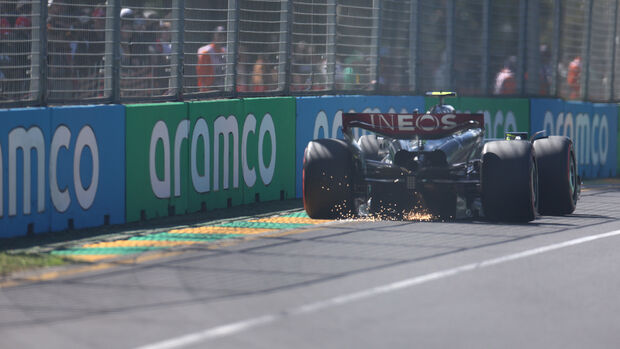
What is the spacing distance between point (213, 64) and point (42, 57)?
3.35 m

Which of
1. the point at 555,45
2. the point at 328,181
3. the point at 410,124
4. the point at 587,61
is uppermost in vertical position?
the point at 555,45

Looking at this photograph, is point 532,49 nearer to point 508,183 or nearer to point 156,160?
point 508,183

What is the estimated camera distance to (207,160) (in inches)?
526

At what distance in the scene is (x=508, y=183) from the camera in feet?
38.8

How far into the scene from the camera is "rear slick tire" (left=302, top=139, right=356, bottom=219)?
12.2 metres

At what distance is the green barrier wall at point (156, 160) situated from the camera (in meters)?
12.1

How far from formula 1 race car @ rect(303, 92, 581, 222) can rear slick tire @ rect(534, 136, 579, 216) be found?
0.66ft

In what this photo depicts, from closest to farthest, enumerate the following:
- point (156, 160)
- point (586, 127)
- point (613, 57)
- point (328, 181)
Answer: point (328, 181) → point (156, 160) → point (586, 127) → point (613, 57)

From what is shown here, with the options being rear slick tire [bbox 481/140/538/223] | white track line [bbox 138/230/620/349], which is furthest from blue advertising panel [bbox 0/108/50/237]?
rear slick tire [bbox 481/140/538/223]

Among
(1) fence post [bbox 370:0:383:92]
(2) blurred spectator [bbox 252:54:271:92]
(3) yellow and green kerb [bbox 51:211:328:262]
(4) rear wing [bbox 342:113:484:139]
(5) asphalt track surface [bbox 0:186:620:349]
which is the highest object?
(1) fence post [bbox 370:0:383:92]

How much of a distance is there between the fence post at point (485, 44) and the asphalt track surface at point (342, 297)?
9829 mm

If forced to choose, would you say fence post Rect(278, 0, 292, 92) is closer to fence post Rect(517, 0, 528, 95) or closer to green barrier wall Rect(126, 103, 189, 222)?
green barrier wall Rect(126, 103, 189, 222)

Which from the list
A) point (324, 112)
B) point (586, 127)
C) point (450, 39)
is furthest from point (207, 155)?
point (586, 127)

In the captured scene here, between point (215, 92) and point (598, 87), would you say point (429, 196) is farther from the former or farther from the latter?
point (598, 87)
